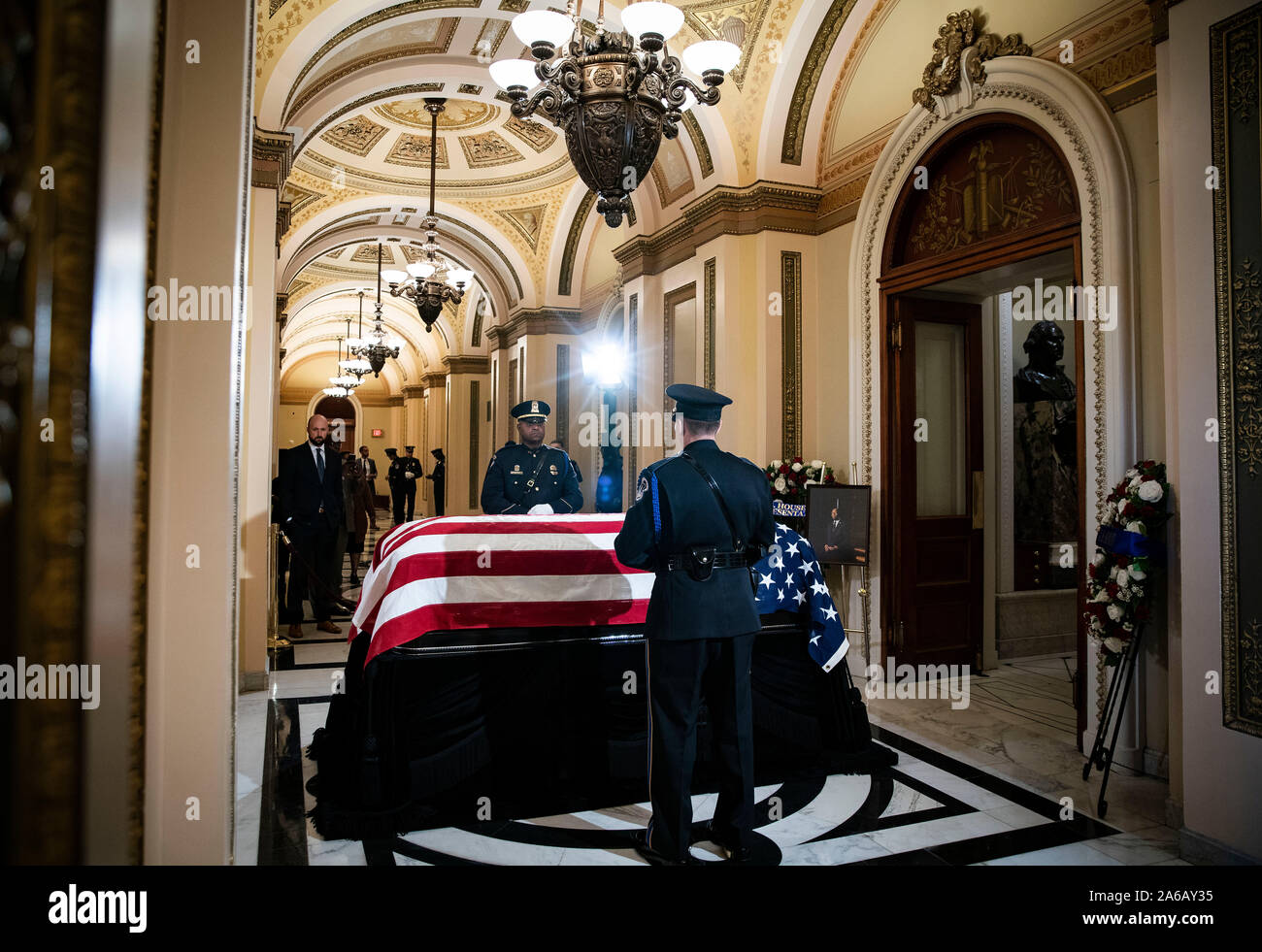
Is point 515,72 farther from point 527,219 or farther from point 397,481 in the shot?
point 397,481

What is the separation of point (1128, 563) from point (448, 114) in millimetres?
9119

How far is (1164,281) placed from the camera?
138 inches

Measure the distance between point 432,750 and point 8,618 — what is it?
2922 mm

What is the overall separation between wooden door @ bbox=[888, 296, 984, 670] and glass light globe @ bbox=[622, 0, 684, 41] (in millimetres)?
3035

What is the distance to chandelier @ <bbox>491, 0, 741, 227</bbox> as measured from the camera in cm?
352

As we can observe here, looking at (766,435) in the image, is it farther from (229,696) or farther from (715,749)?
(229,696)

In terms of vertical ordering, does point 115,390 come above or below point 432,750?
above

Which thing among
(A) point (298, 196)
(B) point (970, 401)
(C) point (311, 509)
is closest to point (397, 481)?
(A) point (298, 196)

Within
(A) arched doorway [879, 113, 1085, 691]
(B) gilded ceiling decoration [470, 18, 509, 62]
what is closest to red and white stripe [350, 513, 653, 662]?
(A) arched doorway [879, 113, 1085, 691]

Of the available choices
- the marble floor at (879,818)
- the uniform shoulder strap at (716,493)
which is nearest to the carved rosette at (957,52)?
the uniform shoulder strap at (716,493)

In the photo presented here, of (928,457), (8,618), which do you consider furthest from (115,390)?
(928,457)

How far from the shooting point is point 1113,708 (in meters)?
3.97

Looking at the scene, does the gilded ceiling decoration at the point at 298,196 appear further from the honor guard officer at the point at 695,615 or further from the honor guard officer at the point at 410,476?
the honor guard officer at the point at 695,615

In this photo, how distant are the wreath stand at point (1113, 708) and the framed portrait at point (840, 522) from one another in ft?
6.45
